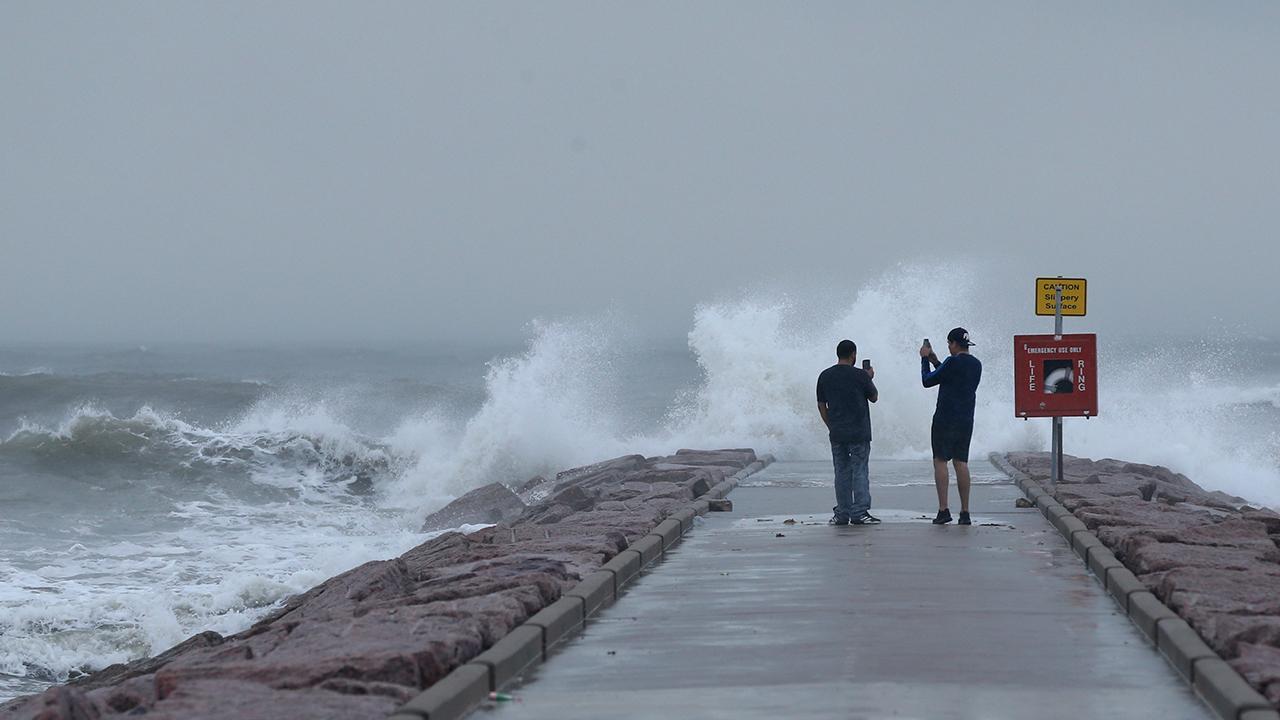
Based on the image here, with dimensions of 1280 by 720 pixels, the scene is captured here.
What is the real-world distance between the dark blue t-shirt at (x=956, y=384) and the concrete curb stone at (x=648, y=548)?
3061 millimetres

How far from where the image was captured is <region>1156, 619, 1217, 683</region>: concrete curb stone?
666 cm

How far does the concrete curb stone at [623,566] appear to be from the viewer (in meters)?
9.79

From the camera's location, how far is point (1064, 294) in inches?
601

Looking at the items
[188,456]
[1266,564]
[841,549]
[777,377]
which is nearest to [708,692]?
[1266,564]

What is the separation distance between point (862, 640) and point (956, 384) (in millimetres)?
5913

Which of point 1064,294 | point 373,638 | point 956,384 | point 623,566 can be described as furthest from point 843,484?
point 373,638

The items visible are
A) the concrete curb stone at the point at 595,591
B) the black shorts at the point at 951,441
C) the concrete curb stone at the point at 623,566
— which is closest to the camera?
the concrete curb stone at the point at 595,591

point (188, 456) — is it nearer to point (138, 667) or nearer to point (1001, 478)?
point (1001, 478)

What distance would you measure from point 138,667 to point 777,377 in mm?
21458

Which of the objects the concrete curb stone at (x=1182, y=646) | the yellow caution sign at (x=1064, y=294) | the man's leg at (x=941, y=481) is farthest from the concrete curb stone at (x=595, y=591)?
the yellow caution sign at (x=1064, y=294)

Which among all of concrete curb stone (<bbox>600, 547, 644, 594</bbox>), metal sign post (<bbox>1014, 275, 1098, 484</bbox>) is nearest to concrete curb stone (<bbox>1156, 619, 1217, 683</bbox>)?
concrete curb stone (<bbox>600, 547, 644, 594</bbox>)

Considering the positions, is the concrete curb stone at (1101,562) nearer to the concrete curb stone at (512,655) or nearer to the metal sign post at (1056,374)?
the concrete curb stone at (512,655)

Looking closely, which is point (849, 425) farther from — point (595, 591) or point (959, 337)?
point (595, 591)

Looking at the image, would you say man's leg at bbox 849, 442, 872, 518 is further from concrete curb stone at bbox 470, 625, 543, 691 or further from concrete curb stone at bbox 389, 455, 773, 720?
concrete curb stone at bbox 470, 625, 543, 691
